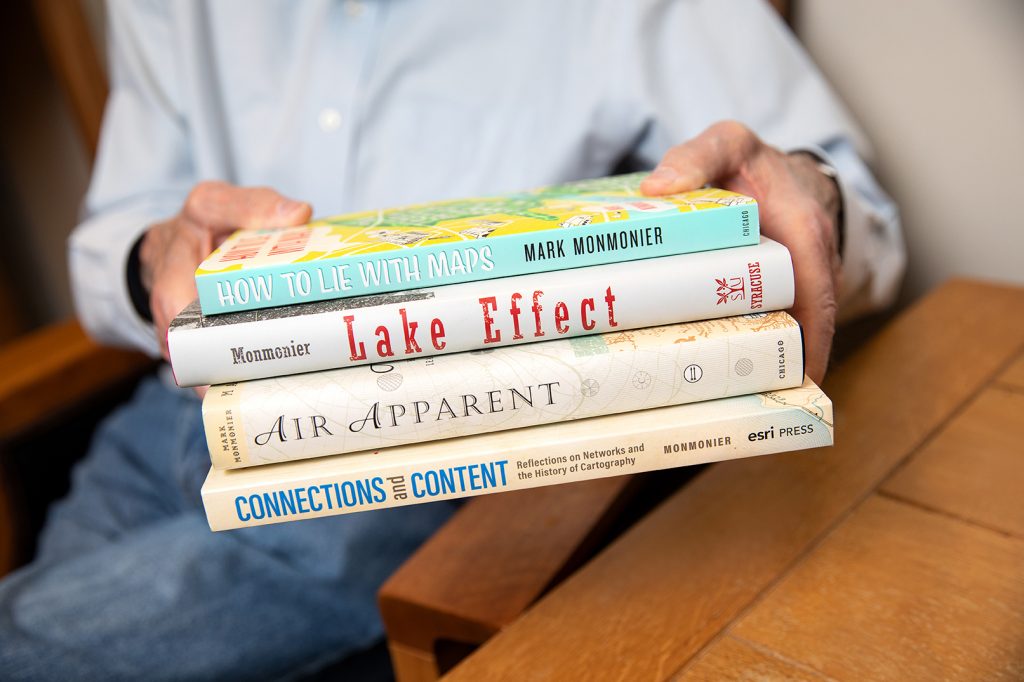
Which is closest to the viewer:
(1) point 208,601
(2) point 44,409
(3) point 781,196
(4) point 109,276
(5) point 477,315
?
(5) point 477,315

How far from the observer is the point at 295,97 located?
871mm

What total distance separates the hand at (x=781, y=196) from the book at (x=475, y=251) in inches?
2.1

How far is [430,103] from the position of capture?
835mm

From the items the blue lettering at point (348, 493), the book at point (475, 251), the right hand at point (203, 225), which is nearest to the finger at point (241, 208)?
the right hand at point (203, 225)

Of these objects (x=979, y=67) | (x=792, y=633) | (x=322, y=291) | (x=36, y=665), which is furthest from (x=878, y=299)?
(x=36, y=665)

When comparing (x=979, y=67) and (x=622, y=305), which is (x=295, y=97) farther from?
(x=979, y=67)

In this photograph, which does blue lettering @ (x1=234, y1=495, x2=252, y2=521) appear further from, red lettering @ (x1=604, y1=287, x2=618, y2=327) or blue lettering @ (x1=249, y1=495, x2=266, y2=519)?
red lettering @ (x1=604, y1=287, x2=618, y2=327)

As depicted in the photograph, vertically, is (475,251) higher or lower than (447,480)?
higher

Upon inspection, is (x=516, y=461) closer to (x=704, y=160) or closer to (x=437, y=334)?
(x=437, y=334)

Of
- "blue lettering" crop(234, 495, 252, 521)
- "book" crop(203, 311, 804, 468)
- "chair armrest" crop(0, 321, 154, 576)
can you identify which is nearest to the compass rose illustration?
"book" crop(203, 311, 804, 468)

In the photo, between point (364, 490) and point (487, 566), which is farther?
point (487, 566)

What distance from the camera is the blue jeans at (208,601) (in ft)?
2.18

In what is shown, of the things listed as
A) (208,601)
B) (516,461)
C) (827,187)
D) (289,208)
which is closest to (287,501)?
(516,461)

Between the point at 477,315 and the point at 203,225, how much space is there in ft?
0.97
